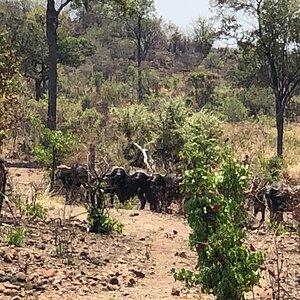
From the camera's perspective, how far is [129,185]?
13242 millimetres

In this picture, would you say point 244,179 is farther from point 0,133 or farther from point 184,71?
point 184,71

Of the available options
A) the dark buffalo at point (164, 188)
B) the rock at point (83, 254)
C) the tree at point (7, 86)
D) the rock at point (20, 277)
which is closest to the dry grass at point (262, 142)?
the dark buffalo at point (164, 188)

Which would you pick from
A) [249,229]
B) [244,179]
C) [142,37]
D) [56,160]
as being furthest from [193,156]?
[142,37]

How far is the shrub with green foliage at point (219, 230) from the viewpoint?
5.27m

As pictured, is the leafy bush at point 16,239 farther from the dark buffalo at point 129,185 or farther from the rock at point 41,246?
the dark buffalo at point 129,185

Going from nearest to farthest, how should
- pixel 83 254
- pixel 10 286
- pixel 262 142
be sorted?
pixel 10 286, pixel 83 254, pixel 262 142

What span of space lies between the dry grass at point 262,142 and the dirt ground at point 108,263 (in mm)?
8461

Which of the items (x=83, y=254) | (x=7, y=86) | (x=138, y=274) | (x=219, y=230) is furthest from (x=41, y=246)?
(x=219, y=230)

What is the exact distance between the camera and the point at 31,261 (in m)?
7.48

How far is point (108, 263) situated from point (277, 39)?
16.5 meters

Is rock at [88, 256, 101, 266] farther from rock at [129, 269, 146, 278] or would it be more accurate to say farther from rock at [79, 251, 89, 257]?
rock at [129, 269, 146, 278]

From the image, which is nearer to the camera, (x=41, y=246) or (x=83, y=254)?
(x=83, y=254)

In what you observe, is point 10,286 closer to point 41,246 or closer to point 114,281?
point 114,281

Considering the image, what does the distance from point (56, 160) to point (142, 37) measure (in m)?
40.6
